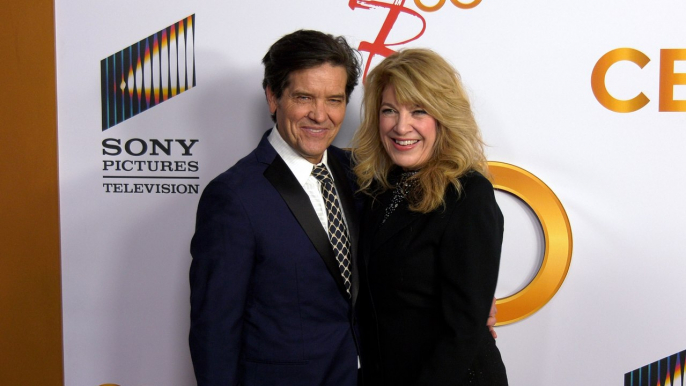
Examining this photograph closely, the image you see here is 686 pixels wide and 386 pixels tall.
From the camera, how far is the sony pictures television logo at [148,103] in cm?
207

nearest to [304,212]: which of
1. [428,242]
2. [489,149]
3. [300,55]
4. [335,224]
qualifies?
[335,224]

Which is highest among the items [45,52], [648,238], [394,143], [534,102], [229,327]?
[45,52]

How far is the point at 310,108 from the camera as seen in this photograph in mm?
1554

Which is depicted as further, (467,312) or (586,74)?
(586,74)

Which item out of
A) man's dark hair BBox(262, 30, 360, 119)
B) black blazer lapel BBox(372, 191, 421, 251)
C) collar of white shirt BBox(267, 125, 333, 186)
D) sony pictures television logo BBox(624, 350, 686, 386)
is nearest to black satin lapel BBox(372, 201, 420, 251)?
black blazer lapel BBox(372, 191, 421, 251)

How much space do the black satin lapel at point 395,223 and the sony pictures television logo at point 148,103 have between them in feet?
3.08

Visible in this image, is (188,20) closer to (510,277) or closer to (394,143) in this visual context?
(394,143)

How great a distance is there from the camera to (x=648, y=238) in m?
1.97

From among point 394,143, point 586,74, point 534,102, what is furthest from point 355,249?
point 586,74

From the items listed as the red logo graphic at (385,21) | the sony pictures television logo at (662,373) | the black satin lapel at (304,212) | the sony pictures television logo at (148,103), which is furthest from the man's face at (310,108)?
the sony pictures television logo at (662,373)

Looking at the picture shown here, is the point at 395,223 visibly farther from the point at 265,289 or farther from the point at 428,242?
the point at 265,289

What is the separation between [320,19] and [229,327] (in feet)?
3.94

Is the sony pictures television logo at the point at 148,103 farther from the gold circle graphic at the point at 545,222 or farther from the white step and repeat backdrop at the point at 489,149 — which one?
the gold circle graphic at the point at 545,222

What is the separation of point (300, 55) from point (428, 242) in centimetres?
65
